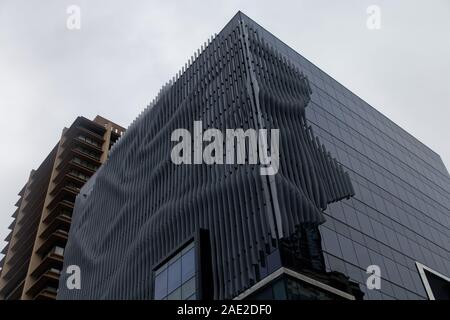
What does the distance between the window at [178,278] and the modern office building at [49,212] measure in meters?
46.2

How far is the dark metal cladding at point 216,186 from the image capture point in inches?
1316

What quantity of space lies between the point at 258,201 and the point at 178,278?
27.2ft

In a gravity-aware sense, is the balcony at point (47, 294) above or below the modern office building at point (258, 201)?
above

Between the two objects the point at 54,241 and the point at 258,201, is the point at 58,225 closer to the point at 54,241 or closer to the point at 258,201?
the point at 54,241

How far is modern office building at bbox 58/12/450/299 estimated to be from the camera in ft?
108

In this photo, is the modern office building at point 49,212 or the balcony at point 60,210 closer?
the modern office building at point 49,212

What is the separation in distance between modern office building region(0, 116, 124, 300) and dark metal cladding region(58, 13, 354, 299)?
27001 mm

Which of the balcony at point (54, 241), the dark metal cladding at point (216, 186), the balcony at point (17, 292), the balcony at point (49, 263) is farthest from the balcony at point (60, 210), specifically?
the dark metal cladding at point (216, 186)

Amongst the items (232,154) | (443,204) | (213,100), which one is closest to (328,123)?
(213,100)

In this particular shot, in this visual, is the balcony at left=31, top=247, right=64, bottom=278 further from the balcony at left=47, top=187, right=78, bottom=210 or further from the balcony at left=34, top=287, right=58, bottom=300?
the balcony at left=47, top=187, right=78, bottom=210

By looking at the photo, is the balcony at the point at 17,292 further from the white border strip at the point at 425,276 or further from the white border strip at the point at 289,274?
the white border strip at the point at 289,274

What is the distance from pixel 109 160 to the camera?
63.3m

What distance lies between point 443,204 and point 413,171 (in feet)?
18.5
